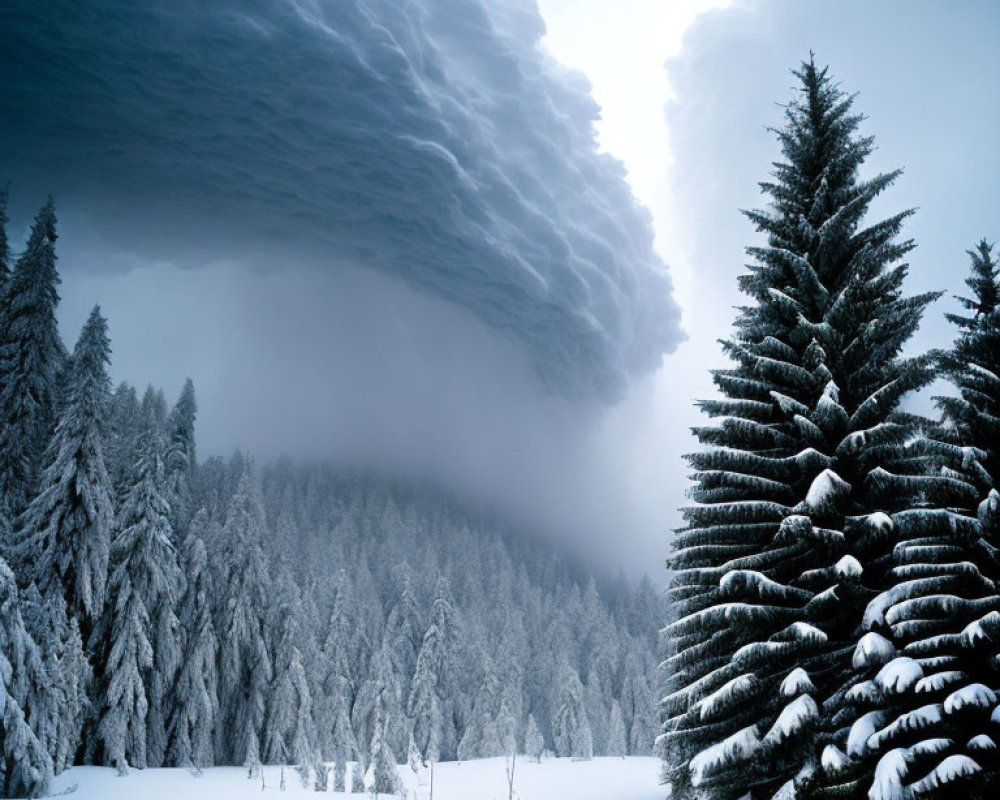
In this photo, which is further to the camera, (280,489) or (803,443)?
(280,489)

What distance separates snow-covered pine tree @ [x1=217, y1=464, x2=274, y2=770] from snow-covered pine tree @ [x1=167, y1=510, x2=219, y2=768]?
32.9 inches

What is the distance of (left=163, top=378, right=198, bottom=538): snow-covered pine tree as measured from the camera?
3312 cm

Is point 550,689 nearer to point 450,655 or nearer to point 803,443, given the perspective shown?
point 450,655

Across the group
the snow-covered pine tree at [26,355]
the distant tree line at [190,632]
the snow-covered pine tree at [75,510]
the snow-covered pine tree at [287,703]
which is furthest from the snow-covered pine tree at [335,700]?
the snow-covered pine tree at [26,355]

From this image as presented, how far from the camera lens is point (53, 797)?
16.6 meters

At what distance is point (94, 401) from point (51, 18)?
76.3 metres

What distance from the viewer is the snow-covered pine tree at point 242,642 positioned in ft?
115

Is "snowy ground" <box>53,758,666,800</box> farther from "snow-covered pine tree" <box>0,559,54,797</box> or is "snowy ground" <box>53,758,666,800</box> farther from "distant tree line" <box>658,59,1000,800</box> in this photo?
"distant tree line" <box>658,59,1000,800</box>

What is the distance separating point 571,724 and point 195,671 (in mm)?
42230

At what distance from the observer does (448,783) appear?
36.8 metres

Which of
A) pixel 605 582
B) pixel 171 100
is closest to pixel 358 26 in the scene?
pixel 171 100

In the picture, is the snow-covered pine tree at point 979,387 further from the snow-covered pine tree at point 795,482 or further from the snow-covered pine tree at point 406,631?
the snow-covered pine tree at point 406,631

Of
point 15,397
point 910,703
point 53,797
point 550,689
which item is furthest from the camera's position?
point 550,689

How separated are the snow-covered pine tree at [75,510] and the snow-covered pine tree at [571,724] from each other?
5010cm
